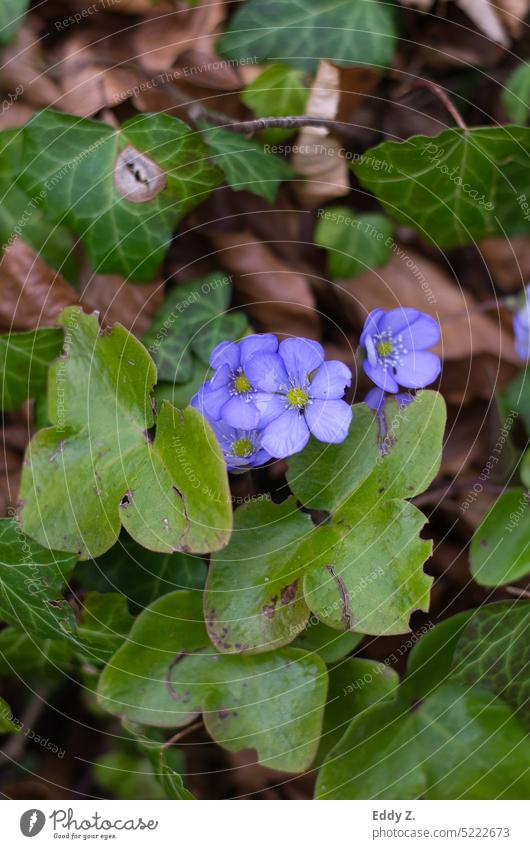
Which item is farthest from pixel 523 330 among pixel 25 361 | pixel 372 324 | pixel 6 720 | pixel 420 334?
pixel 6 720

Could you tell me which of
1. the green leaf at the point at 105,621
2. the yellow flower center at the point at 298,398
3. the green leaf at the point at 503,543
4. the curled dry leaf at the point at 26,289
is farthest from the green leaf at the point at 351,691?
the curled dry leaf at the point at 26,289

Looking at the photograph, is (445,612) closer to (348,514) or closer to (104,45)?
(348,514)

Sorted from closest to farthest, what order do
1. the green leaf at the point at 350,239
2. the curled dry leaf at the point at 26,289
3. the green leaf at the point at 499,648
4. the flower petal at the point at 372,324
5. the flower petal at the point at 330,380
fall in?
the flower petal at the point at 330,380, the flower petal at the point at 372,324, the green leaf at the point at 499,648, the curled dry leaf at the point at 26,289, the green leaf at the point at 350,239

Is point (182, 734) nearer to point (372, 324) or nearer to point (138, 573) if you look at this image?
point (138, 573)

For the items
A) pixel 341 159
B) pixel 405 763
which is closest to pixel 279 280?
pixel 341 159

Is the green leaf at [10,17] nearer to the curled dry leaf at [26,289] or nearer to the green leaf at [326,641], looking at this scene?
the curled dry leaf at [26,289]
